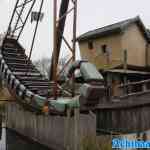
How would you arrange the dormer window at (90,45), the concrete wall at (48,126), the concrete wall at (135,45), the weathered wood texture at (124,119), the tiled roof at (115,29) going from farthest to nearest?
the dormer window at (90,45) < the concrete wall at (135,45) < the tiled roof at (115,29) < the weathered wood texture at (124,119) < the concrete wall at (48,126)

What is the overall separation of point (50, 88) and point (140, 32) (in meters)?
11.6

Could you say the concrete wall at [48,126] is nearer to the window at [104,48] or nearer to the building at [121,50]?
the building at [121,50]

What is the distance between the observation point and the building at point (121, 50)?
20203 mm

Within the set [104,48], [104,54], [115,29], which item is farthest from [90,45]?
[115,29]

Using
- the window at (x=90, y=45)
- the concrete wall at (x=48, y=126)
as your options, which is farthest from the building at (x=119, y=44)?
the concrete wall at (x=48, y=126)

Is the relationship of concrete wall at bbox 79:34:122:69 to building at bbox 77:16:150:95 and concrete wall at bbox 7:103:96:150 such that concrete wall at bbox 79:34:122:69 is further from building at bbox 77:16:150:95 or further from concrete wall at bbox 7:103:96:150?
concrete wall at bbox 7:103:96:150

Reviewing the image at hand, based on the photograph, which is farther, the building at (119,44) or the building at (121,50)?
the building at (119,44)

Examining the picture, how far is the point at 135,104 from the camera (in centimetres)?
1374

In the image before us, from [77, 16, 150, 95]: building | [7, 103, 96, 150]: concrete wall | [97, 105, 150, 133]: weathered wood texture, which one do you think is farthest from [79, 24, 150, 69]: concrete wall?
[7, 103, 96, 150]: concrete wall

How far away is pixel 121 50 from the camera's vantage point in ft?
67.2

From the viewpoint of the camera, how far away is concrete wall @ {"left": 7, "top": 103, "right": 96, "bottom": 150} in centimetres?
1000

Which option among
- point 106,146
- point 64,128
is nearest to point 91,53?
point 64,128

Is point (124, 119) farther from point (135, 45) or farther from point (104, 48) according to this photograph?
point (135, 45)

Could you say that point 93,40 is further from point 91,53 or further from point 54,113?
point 54,113
